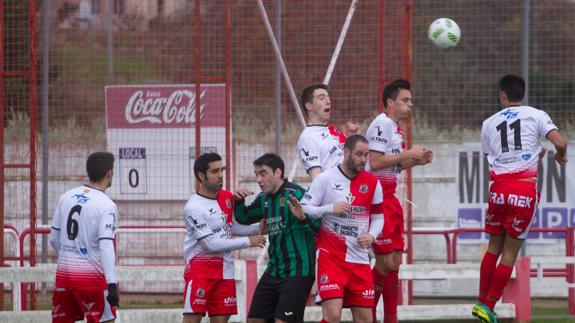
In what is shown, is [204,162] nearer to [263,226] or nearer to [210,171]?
[210,171]

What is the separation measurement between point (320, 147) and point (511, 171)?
1.88m

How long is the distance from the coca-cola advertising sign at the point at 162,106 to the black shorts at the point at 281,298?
5.78 metres

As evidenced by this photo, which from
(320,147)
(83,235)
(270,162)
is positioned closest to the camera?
(83,235)

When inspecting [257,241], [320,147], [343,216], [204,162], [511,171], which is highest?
[320,147]

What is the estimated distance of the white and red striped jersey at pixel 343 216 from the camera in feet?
31.6

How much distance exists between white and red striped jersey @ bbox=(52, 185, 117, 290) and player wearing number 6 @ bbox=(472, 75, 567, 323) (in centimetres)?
363

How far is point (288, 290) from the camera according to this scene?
9.55 meters

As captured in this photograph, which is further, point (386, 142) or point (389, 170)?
point (389, 170)

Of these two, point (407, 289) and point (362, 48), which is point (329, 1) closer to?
point (362, 48)

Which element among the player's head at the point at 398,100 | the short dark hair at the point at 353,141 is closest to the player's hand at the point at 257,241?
the short dark hair at the point at 353,141

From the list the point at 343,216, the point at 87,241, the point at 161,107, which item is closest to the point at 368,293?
the point at 343,216

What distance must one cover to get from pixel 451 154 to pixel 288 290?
8.01 meters

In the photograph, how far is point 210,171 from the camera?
996 centimetres

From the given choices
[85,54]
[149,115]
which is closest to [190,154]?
[149,115]
